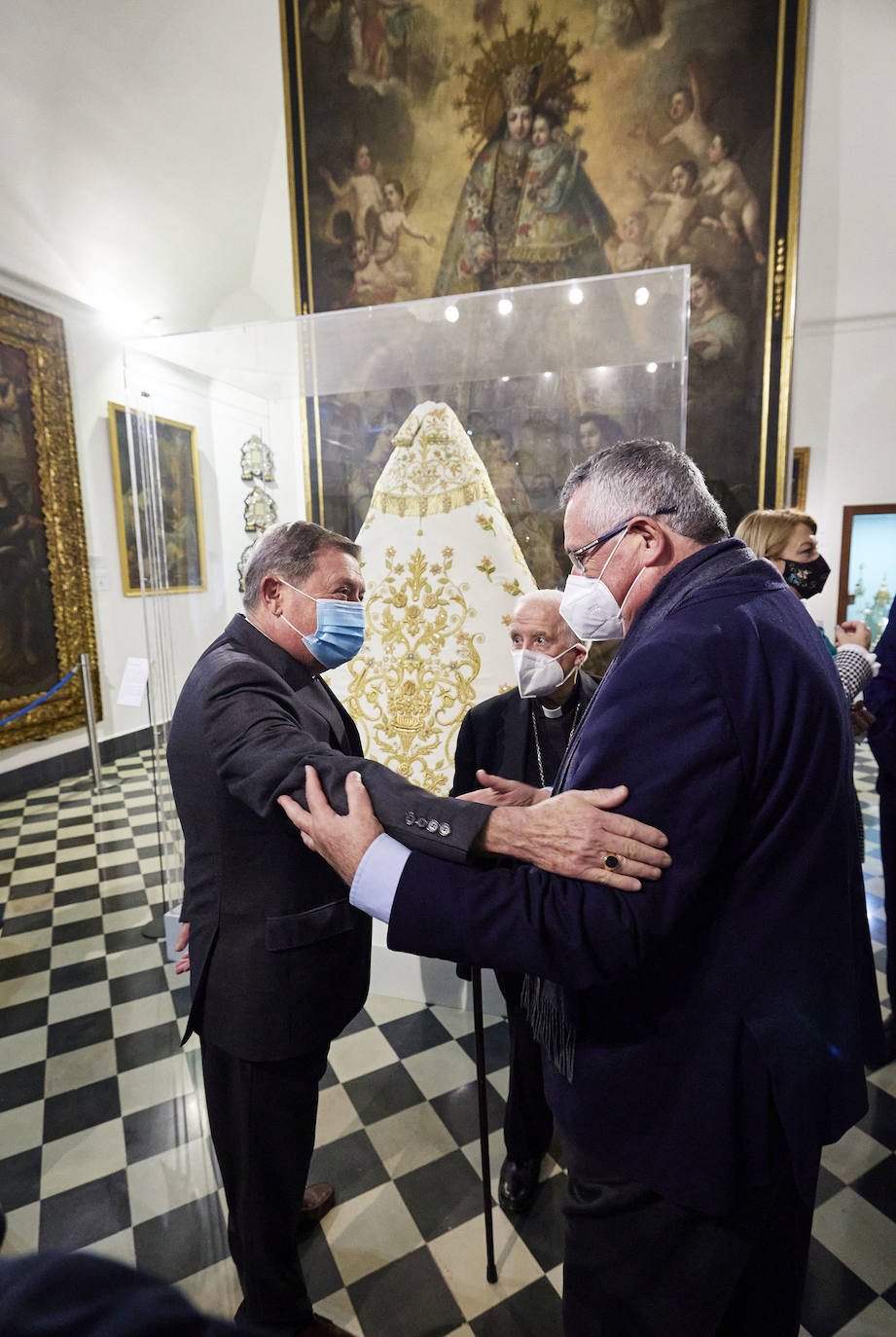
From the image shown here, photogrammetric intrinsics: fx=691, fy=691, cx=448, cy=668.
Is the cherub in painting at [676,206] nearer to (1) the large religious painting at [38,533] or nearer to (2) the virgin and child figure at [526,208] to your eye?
(2) the virgin and child figure at [526,208]

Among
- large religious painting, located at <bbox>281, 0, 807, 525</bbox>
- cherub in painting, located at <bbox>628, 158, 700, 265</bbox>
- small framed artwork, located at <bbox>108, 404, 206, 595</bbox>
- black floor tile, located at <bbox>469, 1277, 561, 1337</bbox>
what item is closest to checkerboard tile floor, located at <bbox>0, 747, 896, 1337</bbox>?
black floor tile, located at <bbox>469, 1277, 561, 1337</bbox>

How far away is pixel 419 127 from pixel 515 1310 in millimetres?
6231

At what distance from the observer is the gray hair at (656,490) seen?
1.27 metres

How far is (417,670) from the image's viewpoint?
10.7ft

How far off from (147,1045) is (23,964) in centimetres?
115

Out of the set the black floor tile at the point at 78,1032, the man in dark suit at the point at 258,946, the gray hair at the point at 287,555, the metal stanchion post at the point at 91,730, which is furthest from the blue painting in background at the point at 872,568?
the metal stanchion post at the point at 91,730

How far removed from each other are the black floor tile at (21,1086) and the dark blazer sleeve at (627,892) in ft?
8.49

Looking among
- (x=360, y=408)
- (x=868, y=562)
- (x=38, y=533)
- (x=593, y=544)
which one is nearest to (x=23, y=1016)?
(x=360, y=408)

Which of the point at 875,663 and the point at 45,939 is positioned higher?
the point at 875,663

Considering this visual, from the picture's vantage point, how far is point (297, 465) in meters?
3.74

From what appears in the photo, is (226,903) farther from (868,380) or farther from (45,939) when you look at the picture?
(868,380)

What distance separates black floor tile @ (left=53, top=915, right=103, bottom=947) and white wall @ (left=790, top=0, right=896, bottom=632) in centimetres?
529

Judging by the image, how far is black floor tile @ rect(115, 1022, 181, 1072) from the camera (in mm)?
2983

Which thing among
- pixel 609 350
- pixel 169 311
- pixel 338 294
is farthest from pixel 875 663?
pixel 169 311
